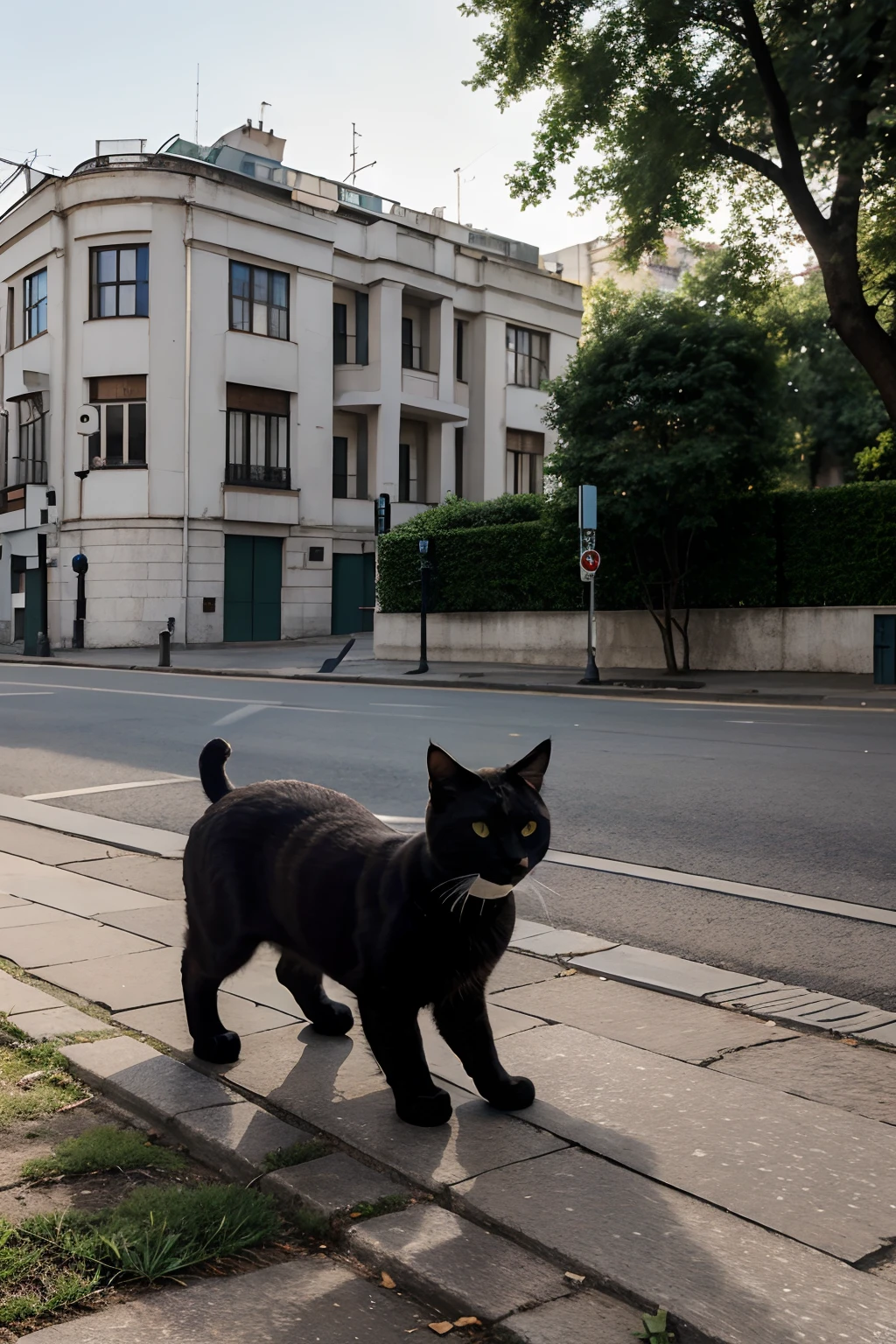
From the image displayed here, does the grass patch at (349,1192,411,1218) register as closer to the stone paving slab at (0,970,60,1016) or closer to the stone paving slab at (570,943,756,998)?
the stone paving slab at (0,970,60,1016)

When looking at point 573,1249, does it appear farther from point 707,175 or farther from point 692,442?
point 707,175

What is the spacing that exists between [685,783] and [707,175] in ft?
52.2

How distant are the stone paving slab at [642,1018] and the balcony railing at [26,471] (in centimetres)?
3813

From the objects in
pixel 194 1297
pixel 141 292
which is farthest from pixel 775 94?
pixel 141 292

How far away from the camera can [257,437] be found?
3891 cm

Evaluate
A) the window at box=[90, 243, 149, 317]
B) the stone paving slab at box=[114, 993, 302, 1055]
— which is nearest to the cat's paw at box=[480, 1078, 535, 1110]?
the stone paving slab at box=[114, 993, 302, 1055]

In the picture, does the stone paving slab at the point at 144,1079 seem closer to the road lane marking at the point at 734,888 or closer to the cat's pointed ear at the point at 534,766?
the cat's pointed ear at the point at 534,766

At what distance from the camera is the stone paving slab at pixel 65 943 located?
15.4 ft

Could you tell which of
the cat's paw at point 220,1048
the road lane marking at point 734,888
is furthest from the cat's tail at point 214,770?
the road lane marking at point 734,888

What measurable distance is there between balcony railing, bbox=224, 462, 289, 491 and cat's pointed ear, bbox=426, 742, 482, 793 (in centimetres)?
3603

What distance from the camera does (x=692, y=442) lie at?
20.0 meters

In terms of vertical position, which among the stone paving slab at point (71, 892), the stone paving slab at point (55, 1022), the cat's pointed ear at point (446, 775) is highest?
the cat's pointed ear at point (446, 775)

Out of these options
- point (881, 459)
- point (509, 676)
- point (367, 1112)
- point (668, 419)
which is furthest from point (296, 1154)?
point (881, 459)

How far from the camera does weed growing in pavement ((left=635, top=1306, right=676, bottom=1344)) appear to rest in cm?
219
